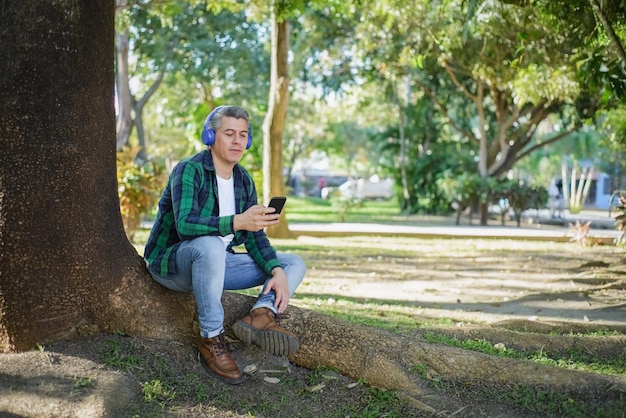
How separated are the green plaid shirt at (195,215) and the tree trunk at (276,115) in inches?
437

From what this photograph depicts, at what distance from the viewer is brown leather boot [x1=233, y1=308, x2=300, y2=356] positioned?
4.02 metres

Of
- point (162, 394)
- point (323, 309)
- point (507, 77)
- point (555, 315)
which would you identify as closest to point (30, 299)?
point (162, 394)

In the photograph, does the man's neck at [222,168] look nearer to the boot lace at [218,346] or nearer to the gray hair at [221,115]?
the gray hair at [221,115]

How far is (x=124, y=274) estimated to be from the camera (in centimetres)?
414

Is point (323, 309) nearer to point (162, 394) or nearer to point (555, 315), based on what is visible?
point (555, 315)

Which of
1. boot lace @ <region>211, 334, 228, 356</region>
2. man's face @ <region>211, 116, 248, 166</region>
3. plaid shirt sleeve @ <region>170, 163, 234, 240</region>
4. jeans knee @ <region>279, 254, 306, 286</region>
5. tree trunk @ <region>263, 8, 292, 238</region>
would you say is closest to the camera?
plaid shirt sleeve @ <region>170, 163, 234, 240</region>

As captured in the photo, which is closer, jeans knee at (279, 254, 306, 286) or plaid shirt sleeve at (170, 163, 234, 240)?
plaid shirt sleeve at (170, 163, 234, 240)

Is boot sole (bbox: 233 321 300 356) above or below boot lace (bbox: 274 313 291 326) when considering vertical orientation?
below

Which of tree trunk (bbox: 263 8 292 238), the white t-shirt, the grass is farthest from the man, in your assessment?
tree trunk (bbox: 263 8 292 238)

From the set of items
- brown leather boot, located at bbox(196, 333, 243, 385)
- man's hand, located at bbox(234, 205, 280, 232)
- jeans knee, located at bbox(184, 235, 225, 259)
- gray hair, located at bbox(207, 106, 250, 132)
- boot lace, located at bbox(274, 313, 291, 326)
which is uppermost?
gray hair, located at bbox(207, 106, 250, 132)

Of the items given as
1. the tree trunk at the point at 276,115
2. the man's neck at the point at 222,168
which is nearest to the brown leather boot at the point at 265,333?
the man's neck at the point at 222,168

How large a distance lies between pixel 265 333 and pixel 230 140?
1.10 metres

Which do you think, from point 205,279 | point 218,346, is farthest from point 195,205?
point 218,346

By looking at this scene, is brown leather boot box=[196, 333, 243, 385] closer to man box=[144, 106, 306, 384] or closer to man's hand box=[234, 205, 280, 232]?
man box=[144, 106, 306, 384]
